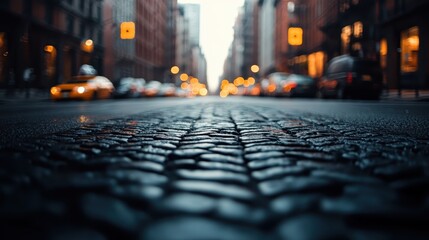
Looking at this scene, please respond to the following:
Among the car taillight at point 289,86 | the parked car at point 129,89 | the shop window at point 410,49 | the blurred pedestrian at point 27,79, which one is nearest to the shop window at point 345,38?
the shop window at point 410,49

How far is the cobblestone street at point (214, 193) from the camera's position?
4.34 feet

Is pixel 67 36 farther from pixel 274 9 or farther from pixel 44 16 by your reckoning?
pixel 274 9

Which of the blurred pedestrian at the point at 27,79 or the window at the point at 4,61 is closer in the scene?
the blurred pedestrian at the point at 27,79

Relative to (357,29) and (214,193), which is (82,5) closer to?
(357,29)

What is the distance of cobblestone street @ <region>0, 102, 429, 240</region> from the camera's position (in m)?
1.32

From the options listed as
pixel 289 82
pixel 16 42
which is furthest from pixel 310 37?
pixel 16 42

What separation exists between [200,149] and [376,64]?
55.7 feet

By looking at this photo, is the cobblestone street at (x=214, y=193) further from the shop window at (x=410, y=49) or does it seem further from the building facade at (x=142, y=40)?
the building facade at (x=142, y=40)

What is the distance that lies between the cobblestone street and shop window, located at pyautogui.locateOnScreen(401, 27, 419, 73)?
2220cm

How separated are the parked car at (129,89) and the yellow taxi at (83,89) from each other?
14.3 feet

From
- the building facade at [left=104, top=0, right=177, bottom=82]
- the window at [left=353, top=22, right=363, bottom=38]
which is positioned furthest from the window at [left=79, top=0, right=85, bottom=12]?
the window at [left=353, top=22, right=363, bottom=38]

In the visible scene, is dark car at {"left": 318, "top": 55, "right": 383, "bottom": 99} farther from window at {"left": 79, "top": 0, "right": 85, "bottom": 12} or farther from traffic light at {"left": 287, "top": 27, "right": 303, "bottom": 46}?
window at {"left": 79, "top": 0, "right": 85, "bottom": 12}

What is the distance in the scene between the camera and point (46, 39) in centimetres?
2930

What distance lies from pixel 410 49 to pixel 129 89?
59.4ft
